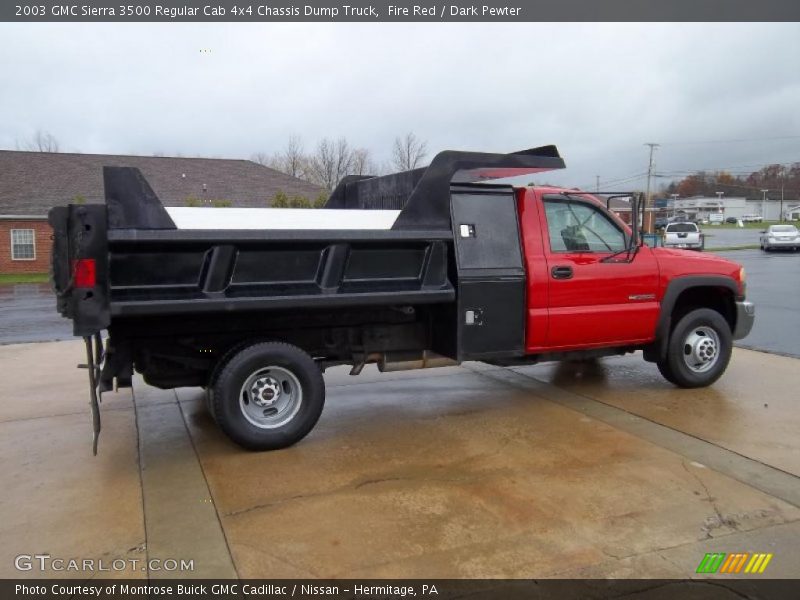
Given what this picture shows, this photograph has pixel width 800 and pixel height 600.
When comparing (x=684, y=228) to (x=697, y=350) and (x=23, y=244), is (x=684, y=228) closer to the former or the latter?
(x=697, y=350)

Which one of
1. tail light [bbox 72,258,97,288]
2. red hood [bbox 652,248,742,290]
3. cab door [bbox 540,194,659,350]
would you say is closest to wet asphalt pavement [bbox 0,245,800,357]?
red hood [bbox 652,248,742,290]

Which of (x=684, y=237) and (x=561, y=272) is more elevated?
(x=684, y=237)

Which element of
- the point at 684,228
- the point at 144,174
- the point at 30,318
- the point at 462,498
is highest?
the point at 144,174

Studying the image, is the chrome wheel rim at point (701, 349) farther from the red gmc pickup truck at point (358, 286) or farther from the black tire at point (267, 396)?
the black tire at point (267, 396)

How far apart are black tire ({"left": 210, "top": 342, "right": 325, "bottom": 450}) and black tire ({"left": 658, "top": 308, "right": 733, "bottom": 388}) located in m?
3.86

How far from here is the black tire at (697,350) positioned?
6629 mm

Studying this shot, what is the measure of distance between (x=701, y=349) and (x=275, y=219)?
473cm

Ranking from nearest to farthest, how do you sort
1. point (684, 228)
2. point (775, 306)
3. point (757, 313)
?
point (757, 313), point (775, 306), point (684, 228)

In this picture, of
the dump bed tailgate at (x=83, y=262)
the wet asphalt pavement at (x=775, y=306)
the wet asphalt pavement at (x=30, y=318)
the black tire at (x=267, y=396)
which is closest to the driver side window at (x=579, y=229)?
the black tire at (x=267, y=396)

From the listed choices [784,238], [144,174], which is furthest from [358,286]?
[784,238]

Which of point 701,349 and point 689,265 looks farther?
point 701,349

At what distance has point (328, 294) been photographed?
4852 mm

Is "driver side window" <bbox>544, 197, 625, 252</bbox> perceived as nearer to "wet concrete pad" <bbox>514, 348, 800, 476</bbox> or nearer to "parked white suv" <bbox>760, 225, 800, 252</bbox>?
"wet concrete pad" <bbox>514, 348, 800, 476</bbox>

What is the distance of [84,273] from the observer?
4.16 m
